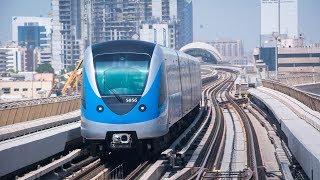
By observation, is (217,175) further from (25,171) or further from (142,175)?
(25,171)

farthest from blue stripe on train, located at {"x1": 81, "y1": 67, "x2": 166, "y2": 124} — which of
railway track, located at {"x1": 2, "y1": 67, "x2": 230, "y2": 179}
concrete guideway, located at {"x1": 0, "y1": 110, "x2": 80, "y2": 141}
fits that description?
concrete guideway, located at {"x1": 0, "y1": 110, "x2": 80, "y2": 141}

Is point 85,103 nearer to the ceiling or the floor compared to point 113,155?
nearer to the ceiling

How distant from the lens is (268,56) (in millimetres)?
160750

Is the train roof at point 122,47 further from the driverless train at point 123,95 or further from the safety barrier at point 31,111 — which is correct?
the safety barrier at point 31,111

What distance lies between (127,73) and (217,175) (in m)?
3.80

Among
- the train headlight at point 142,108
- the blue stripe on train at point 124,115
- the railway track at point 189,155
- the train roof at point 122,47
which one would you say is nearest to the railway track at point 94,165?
the railway track at point 189,155

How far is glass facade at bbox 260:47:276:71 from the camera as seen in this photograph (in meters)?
159

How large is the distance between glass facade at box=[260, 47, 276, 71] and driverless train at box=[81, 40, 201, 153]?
141483 millimetres

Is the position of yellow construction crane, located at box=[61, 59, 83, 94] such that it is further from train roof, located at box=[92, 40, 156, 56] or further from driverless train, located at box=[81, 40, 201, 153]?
driverless train, located at box=[81, 40, 201, 153]

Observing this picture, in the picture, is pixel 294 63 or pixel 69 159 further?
pixel 294 63

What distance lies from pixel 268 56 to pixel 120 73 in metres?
145

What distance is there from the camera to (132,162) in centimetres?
2044

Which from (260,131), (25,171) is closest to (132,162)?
(25,171)

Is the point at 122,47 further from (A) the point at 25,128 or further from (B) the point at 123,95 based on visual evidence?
(A) the point at 25,128
